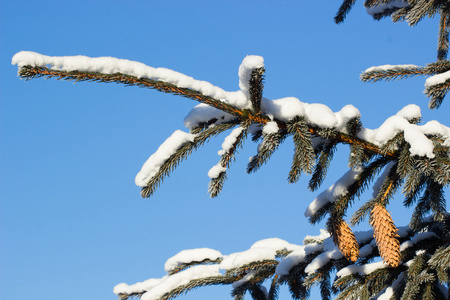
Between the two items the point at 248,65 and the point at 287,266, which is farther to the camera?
the point at 287,266

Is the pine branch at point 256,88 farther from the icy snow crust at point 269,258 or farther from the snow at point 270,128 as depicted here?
the icy snow crust at point 269,258

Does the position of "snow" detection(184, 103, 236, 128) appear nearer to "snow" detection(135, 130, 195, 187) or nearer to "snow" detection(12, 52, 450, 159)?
"snow" detection(12, 52, 450, 159)

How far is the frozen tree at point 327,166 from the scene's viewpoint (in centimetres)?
238

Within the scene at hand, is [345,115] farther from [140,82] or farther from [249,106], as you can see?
[140,82]

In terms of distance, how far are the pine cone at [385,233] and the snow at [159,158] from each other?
1184 millimetres

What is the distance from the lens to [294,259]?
3.55 m

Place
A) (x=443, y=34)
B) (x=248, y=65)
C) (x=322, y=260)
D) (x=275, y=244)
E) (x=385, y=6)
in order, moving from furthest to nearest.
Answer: (x=385, y=6), (x=443, y=34), (x=275, y=244), (x=322, y=260), (x=248, y=65)

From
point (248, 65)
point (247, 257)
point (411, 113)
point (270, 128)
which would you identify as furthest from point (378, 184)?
point (248, 65)

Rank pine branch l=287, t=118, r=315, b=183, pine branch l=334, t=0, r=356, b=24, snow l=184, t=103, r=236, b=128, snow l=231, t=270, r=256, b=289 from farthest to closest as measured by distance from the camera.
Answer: pine branch l=334, t=0, r=356, b=24 < snow l=231, t=270, r=256, b=289 < snow l=184, t=103, r=236, b=128 < pine branch l=287, t=118, r=315, b=183

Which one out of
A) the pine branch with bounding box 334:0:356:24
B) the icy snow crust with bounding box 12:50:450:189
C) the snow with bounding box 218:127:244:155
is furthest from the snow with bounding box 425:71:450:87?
the pine branch with bounding box 334:0:356:24

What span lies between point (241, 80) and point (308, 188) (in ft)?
3.87

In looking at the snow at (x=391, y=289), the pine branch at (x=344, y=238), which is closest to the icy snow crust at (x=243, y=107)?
the pine branch at (x=344, y=238)

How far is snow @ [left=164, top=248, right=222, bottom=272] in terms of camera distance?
13.0 ft

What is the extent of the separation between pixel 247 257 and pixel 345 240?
3.02 feet
